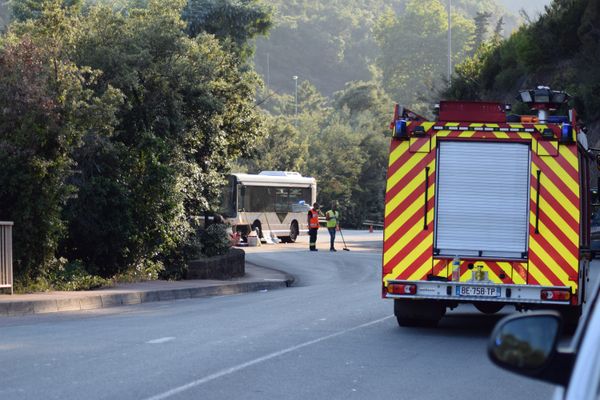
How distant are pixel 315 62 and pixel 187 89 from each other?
5875 inches

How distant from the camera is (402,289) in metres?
13.1

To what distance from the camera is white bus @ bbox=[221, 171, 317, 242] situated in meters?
45.2

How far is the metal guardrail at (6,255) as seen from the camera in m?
18.1

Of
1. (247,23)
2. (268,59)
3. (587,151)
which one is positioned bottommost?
(587,151)

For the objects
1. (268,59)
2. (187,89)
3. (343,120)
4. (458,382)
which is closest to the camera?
(458,382)

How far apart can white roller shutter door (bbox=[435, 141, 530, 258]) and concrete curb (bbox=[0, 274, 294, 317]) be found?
6.94 m

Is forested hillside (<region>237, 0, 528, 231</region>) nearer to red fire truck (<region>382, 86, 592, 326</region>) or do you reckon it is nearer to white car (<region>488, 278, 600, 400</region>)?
red fire truck (<region>382, 86, 592, 326</region>)

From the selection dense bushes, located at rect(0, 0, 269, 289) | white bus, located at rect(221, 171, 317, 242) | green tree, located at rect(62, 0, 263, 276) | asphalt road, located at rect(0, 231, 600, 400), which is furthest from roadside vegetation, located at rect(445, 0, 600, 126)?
asphalt road, located at rect(0, 231, 600, 400)

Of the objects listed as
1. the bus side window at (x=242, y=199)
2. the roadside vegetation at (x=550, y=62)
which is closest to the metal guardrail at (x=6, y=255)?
the roadside vegetation at (x=550, y=62)

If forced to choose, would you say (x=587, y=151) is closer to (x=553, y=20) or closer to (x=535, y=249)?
(x=535, y=249)

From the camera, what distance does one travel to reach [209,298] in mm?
20594

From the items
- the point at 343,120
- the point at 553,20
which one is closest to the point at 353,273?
A: the point at 553,20

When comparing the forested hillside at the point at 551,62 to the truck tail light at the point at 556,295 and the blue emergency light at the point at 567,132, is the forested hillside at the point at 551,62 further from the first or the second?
the truck tail light at the point at 556,295

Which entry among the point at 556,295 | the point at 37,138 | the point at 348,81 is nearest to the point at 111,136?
the point at 37,138
